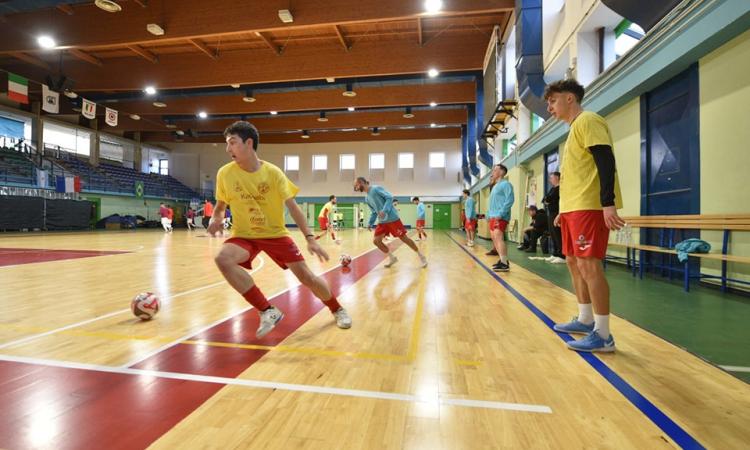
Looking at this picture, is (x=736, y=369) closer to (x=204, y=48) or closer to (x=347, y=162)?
(x=204, y=48)

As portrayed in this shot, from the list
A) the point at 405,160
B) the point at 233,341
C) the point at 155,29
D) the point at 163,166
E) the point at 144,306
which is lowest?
the point at 233,341

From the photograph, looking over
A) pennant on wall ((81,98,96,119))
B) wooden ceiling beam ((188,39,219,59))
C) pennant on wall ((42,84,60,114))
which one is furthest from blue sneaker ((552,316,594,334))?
pennant on wall ((81,98,96,119))

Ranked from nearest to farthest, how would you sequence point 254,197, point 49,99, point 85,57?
1. point 254,197
2. point 49,99
3. point 85,57

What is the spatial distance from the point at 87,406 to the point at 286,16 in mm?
11496

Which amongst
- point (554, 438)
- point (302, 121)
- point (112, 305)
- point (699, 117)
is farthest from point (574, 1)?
point (302, 121)

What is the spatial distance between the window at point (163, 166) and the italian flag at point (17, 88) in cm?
2107

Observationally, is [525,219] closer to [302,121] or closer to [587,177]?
[587,177]

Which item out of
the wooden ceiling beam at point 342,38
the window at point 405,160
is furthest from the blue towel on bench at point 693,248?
the window at point 405,160

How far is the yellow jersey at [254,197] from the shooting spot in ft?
9.86

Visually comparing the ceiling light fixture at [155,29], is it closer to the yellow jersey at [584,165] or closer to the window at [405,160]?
the yellow jersey at [584,165]

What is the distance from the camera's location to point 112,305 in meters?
3.99

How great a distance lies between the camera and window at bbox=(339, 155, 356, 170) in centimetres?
3284

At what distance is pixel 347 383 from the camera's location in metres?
2.12

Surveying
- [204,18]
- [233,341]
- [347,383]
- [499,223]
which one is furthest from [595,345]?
[204,18]
